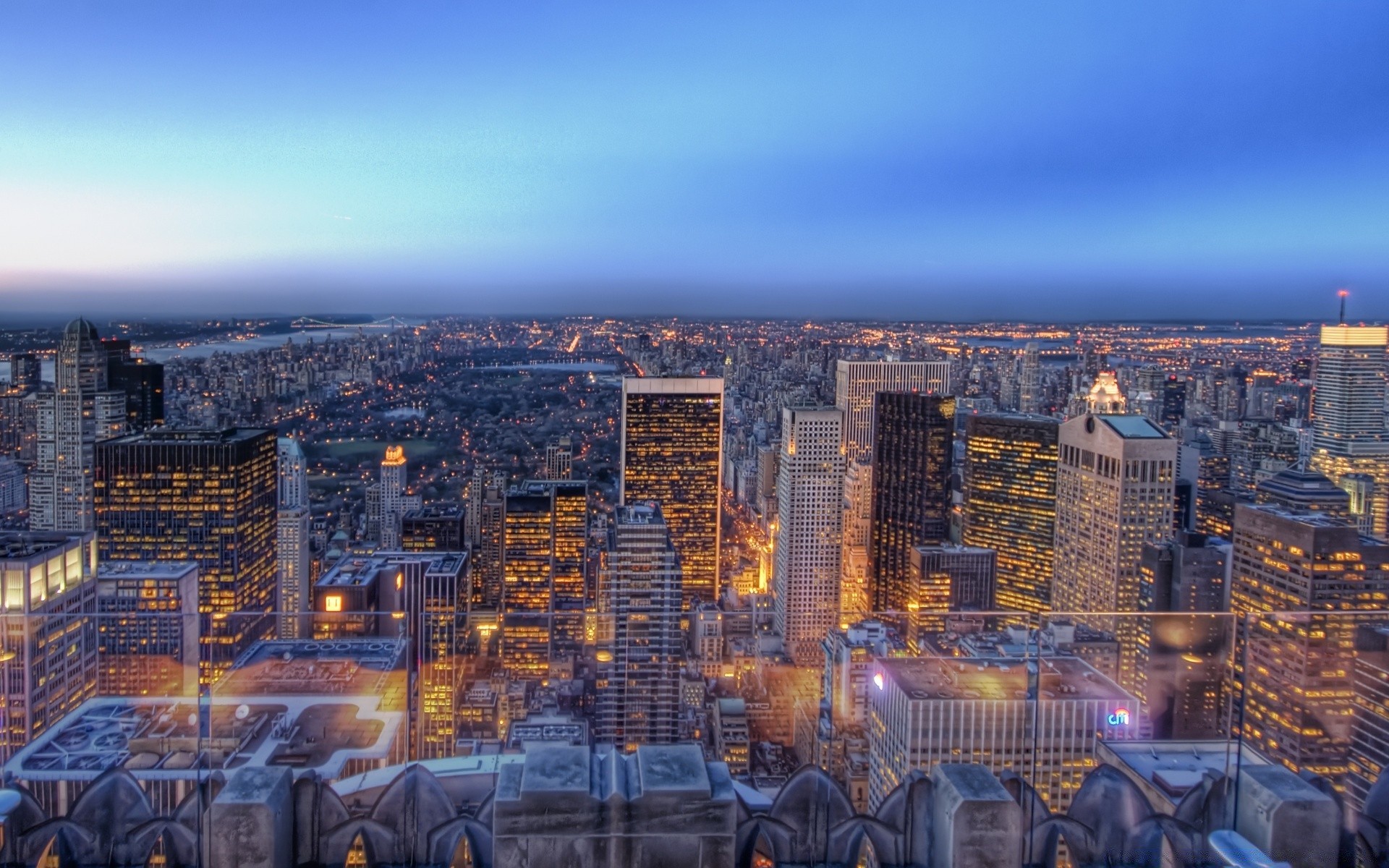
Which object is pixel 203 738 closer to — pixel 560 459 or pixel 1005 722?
pixel 1005 722

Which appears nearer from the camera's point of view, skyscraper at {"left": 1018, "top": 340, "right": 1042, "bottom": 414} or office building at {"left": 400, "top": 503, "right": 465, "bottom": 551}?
office building at {"left": 400, "top": 503, "right": 465, "bottom": 551}

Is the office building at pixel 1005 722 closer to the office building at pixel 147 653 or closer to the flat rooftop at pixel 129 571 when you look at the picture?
the office building at pixel 147 653

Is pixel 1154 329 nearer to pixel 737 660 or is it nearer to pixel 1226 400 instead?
pixel 1226 400

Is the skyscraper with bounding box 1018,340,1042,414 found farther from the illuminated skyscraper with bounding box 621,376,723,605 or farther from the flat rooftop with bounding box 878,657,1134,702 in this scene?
the flat rooftop with bounding box 878,657,1134,702

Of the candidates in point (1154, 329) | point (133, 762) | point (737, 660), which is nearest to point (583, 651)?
point (133, 762)

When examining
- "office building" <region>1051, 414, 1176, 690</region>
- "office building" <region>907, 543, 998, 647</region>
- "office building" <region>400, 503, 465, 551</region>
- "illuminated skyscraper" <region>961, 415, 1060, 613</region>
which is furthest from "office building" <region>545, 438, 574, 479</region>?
"office building" <region>1051, 414, 1176, 690</region>

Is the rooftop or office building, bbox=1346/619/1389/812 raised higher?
office building, bbox=1346/619/1389/812
